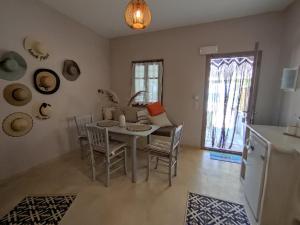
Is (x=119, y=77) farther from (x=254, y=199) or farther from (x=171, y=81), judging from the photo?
(x=254, y=199)

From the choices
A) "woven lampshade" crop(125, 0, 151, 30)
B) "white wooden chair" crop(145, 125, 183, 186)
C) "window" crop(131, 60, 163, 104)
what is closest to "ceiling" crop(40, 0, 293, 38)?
"window" crop(131, 60, 163, 104)

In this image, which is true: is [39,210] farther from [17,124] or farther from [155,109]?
[155,109]

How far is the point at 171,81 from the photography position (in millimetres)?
3619

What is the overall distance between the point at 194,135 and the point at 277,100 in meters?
1.65

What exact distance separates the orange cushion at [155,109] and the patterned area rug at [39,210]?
209cm

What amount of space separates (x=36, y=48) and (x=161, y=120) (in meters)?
2.58

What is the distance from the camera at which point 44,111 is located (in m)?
2.69

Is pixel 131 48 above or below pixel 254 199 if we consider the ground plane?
above

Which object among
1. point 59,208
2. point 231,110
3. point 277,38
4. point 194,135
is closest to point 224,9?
point 277,38

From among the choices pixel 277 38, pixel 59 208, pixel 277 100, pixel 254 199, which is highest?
pixel 277 38

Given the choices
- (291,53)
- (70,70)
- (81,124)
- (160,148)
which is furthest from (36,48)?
(291,53)

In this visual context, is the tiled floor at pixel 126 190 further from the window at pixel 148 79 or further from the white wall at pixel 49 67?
the window at pixel 148 79

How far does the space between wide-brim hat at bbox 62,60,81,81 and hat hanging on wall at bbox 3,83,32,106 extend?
2.52 feet

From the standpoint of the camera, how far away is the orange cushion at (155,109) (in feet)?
11.4
